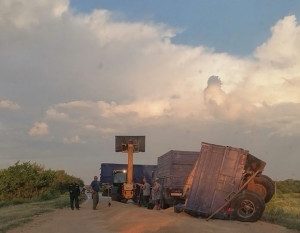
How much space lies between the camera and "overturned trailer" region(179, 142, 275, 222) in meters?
18.2

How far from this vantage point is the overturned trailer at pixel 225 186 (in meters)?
18.2

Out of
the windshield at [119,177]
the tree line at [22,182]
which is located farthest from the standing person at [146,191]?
the tree line at [22,182]

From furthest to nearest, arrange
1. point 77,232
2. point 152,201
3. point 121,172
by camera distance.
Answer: point 121,172 → point 152,201 → point 77,232

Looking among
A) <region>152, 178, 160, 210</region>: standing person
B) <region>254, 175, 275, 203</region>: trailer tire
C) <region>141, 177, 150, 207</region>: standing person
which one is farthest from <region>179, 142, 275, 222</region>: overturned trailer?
<region>141, 177, 150, 207</region>: standing person

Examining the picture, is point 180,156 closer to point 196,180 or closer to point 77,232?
point 196,180

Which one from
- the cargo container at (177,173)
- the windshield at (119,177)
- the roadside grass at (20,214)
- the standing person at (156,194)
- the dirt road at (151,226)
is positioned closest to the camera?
the dirt road at (151,226)

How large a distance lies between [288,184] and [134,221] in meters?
67.5

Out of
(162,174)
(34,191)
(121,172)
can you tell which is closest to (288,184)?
(34,191)

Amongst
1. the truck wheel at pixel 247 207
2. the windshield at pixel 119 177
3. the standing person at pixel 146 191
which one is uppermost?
the windshield at pixel 119 177

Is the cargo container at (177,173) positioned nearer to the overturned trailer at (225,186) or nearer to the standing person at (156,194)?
the standing person at (156,194)

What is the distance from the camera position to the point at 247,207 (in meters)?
18.2

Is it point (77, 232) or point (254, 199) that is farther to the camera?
point (254, 199)

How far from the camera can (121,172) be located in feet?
116

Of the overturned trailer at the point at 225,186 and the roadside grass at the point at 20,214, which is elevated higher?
the overturned trailer at the point at 225,186
